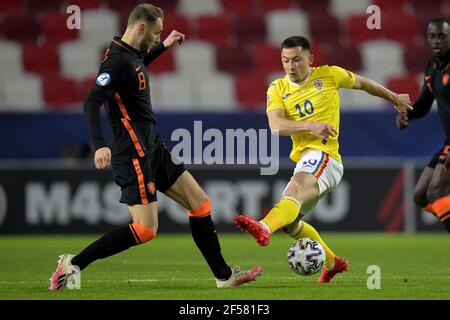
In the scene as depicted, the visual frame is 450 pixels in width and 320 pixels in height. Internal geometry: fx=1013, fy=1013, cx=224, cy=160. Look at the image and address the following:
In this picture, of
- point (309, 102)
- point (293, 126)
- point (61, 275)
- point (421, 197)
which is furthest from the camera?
point (421, 197)

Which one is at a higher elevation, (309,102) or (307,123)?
(309,102)

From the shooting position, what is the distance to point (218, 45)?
1897 centimetres

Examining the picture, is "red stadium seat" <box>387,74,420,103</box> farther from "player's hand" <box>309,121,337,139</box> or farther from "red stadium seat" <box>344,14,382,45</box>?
"player's hand" <box>309,121,337,139</box>

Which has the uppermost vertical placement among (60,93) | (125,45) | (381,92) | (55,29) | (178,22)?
(178,22)

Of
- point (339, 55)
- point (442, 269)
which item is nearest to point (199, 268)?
point (442, 269)

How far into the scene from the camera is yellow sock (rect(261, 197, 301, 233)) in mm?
7344

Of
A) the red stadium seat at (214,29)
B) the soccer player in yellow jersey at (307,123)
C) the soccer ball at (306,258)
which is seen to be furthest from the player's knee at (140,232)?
the red stadium seat at (214,29)

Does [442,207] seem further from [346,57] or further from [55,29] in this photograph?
[55,29]

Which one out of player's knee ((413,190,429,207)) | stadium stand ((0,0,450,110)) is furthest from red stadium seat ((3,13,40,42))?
player's knee ((413,190,429,207))

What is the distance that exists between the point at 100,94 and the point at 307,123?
5.23ft

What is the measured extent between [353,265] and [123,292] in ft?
11.3

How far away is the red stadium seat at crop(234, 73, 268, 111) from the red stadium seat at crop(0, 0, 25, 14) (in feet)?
15.6

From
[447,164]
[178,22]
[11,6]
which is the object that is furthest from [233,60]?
[447,164]

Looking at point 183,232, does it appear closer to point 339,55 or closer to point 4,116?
point 4,116
